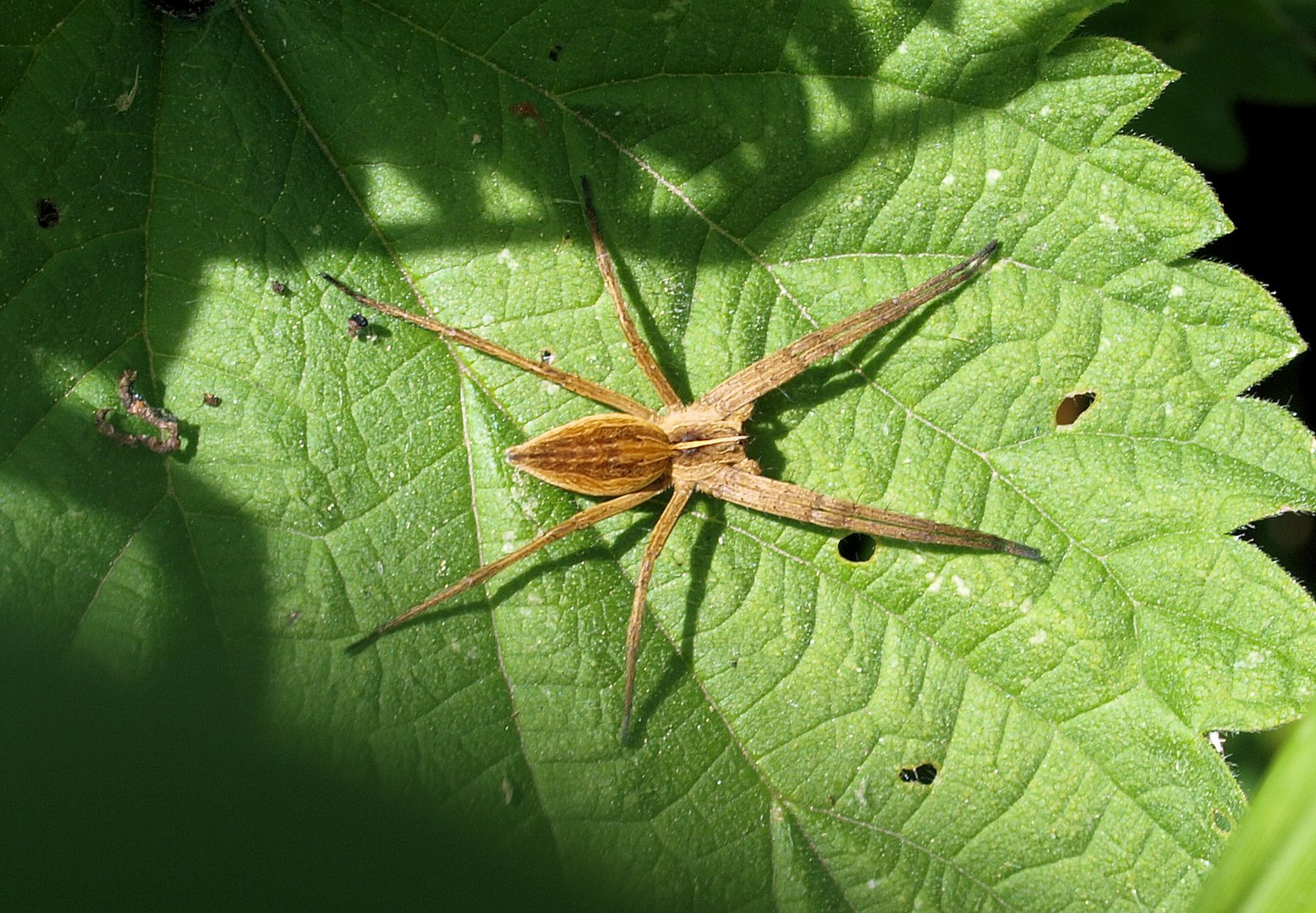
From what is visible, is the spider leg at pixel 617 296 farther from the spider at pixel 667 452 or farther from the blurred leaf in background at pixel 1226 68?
the blurred leaf in background at pixel 1226 68

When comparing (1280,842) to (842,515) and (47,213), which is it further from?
(47,213)

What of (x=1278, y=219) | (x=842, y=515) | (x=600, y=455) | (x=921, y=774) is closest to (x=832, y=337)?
(x=842, y=515)

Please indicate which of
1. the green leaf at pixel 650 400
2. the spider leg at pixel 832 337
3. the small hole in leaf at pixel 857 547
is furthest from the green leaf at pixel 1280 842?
the spider leg at pixel 832 337

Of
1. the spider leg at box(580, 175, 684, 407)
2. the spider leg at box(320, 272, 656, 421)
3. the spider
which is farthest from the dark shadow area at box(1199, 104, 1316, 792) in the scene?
the spider leg at box(320, 272, 656, 421)

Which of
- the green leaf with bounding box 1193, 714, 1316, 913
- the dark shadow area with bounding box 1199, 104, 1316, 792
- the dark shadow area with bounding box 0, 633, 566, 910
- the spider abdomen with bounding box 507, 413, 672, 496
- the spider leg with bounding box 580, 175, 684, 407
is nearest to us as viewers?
the green leaf with bounding box 1193, 714, 1316, 913

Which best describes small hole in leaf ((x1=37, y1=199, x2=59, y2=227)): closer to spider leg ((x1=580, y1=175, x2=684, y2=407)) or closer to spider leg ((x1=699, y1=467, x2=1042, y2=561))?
spider leg ((x1=580, y1=175, x2=684, y2=407))

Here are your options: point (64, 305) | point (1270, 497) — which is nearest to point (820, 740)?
point (1270, 497)
